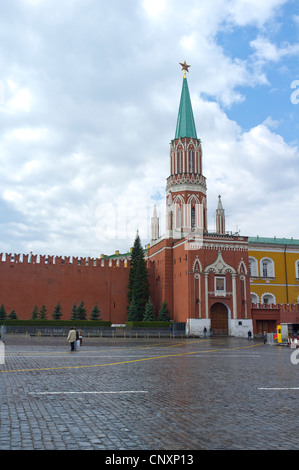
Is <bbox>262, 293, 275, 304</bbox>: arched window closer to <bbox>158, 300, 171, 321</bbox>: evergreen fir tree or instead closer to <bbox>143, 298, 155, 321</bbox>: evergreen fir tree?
<bbox>158, 300, 171, 321</bbox>: evergreen fir tree

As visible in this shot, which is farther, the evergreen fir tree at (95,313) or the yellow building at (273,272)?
the yellow building at (273,272)

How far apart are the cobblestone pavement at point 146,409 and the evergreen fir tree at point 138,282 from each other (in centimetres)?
3097

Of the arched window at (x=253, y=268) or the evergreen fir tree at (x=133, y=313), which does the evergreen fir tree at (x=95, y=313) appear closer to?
the evergreen fir tree at (x=133, y=313)

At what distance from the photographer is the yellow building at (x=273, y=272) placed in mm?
48500

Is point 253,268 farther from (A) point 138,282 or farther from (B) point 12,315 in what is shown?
(B) point 12,315

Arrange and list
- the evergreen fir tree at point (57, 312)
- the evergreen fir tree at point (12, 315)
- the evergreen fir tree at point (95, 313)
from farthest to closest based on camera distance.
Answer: the evergreen fir tree at point (95, 313)
the evergreen fir tree at point (57, 312)
the evergreen fir tree at point (12, 315)

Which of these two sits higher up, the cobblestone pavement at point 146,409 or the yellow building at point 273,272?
the yellow building at point 273,272

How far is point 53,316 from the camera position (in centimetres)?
4081

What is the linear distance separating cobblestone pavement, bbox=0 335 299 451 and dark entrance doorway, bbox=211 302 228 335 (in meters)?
28.0

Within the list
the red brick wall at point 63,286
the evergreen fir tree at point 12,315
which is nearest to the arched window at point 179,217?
the red brick wall at point 63,286

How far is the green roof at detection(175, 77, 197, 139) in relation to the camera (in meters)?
48.5
